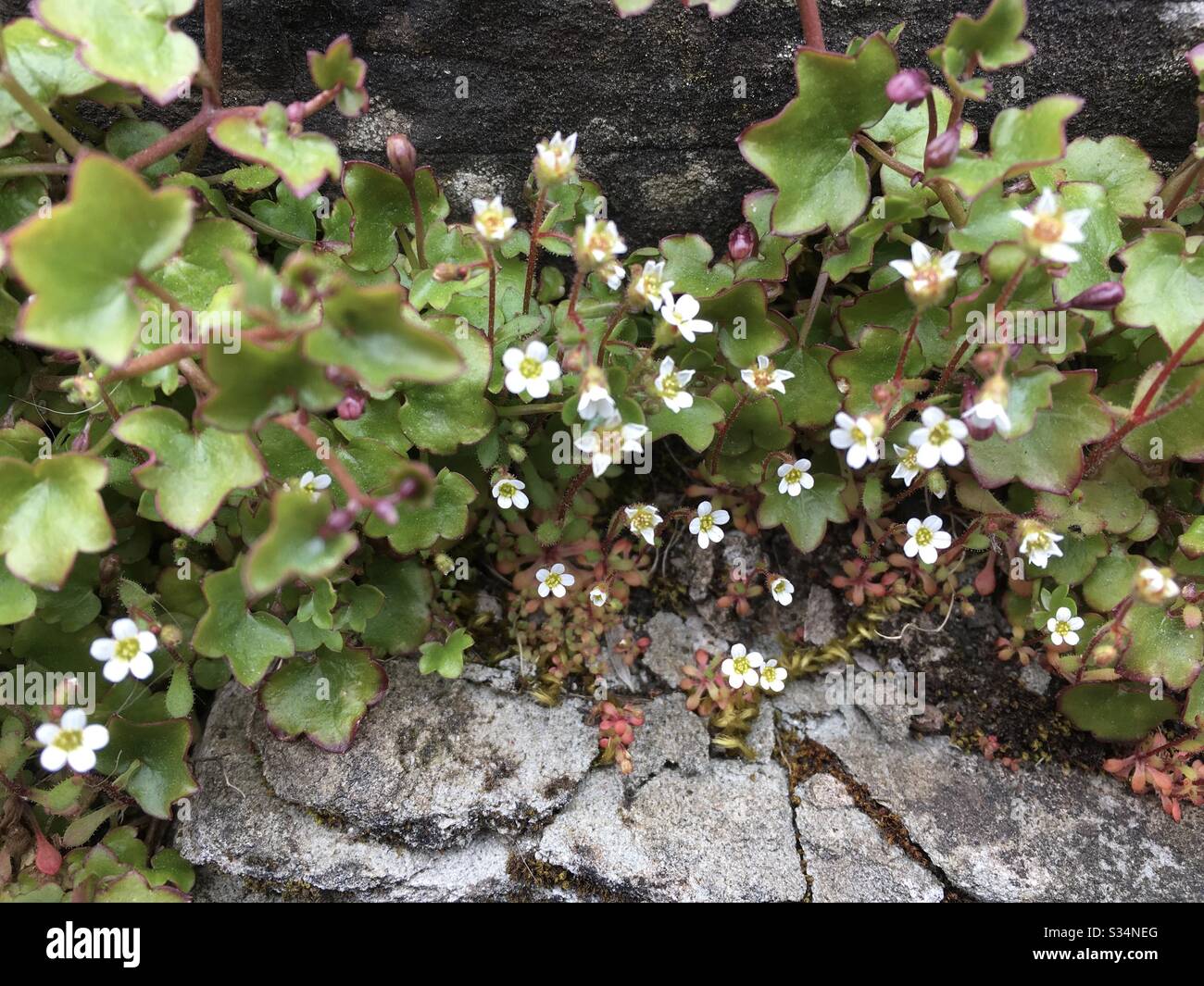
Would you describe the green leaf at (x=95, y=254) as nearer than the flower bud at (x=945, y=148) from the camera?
Yes

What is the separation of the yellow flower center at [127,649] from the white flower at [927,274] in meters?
2.08

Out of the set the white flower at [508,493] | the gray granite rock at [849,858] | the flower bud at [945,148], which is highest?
the flower bud at [945,148]

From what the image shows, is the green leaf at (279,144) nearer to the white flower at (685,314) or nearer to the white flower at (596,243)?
the white flower at (596,243)

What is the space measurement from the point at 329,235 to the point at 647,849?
199cm

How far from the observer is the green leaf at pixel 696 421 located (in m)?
2.46

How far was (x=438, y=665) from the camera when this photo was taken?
2.46 meters

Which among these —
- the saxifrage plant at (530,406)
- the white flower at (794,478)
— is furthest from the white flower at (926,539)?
the white flower at (794,478)

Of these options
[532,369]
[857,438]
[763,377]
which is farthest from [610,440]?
[857,438]

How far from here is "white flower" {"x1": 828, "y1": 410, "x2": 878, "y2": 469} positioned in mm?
2121

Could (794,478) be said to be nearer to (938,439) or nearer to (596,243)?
(938,439)

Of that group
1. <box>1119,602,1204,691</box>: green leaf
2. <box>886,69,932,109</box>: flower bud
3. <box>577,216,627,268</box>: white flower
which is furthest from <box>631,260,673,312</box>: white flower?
<box>1119,602,1204,691</box>: green leaf

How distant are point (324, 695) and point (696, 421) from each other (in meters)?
1.29

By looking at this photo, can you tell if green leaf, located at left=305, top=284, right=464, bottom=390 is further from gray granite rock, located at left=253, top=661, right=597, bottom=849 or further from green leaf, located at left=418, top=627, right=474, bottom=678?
gray granite rock, located at left=253, top=661, right=597, bottom=849

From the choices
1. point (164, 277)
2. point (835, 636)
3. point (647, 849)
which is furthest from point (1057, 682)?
point (164, 277)
